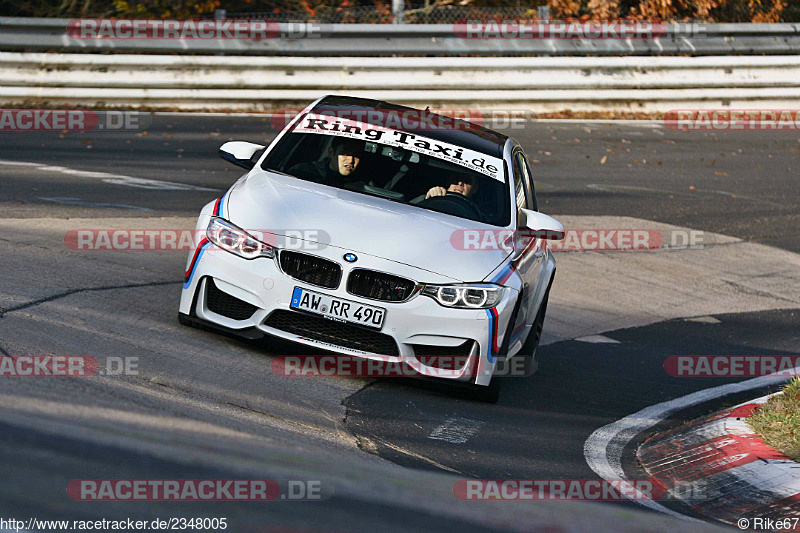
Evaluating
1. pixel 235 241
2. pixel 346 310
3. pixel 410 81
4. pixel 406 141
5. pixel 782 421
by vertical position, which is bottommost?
pixel 782 421

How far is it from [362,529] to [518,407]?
11.8 ft

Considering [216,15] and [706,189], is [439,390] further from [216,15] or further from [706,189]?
[216,15]

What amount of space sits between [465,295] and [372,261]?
61cm

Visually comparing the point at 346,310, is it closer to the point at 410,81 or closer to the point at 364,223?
the point at 364,223

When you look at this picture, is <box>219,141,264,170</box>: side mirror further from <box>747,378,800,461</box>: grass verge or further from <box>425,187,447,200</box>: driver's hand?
<box>747,378,800,461</box>: grass verge

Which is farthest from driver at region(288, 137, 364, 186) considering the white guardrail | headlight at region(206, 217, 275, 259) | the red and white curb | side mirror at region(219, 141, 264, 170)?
the white guardrail

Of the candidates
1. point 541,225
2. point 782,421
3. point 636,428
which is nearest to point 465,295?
point 541,225

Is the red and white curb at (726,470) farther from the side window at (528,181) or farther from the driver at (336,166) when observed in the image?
the driver at (336,166)

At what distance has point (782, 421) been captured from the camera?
6453 millimetres

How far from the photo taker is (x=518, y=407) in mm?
7273

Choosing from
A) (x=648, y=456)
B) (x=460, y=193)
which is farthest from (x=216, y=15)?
(x=648, y=456)

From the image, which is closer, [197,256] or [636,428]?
[197,256]

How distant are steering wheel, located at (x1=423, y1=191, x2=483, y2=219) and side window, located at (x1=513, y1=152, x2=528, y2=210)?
449 mm

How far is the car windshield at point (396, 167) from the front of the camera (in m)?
7.79
